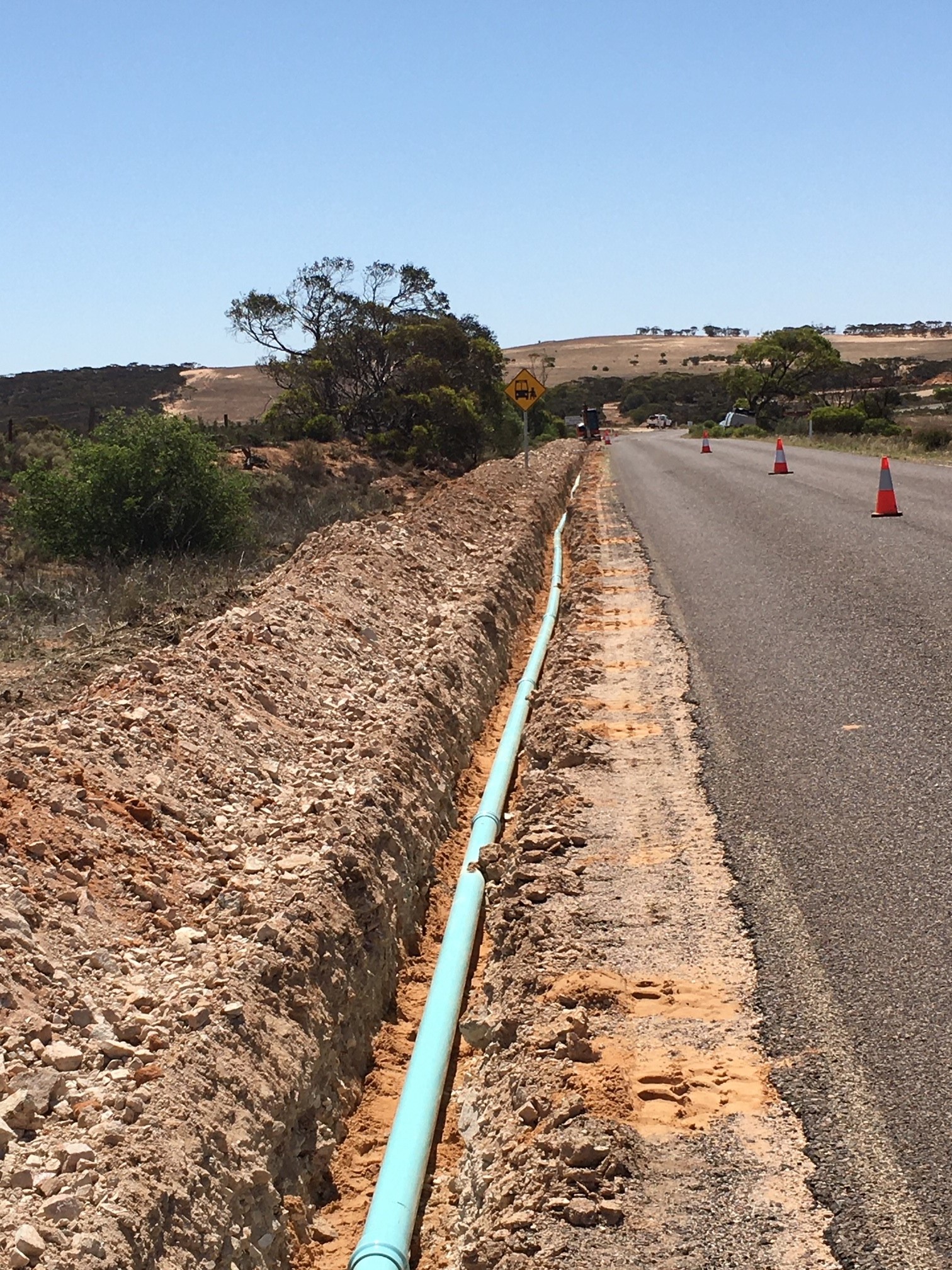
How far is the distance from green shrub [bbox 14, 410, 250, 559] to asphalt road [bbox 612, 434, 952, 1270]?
752cm

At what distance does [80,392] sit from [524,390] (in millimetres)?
64926

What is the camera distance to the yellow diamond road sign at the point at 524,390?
28.8 m

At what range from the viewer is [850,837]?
5766mm

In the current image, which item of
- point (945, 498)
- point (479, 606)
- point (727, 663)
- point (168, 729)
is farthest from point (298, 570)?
point (945, 498)

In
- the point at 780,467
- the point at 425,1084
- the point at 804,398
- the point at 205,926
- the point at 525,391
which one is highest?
the point at 525,391

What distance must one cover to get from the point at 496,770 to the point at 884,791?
2.59m

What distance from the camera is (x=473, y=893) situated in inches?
245

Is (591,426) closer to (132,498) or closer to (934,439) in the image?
(934,439)

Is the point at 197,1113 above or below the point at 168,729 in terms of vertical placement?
below

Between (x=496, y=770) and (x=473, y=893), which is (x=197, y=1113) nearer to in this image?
→ (x=473, y=893)

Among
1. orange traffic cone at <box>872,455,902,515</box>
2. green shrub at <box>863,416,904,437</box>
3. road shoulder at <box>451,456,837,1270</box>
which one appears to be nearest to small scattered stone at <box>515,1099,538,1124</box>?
road shoulder at <box>451,456,837,1270</box>

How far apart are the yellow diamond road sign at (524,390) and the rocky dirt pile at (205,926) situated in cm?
1999

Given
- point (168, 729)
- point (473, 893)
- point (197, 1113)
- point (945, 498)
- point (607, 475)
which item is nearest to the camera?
point (197, 1113)

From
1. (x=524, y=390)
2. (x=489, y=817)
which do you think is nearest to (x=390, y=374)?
(x=524, y=390)
